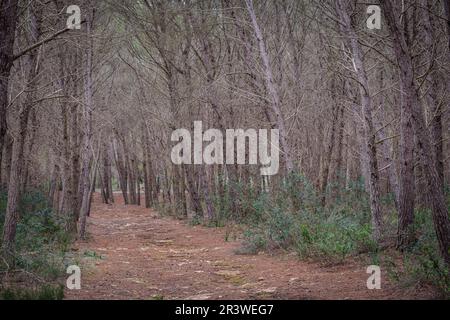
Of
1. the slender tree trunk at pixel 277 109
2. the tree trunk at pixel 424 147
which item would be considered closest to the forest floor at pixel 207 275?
the tree trunk at pixel 424 147

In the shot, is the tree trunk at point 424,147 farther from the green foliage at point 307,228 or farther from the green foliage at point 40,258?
the green foliage at point 40,258

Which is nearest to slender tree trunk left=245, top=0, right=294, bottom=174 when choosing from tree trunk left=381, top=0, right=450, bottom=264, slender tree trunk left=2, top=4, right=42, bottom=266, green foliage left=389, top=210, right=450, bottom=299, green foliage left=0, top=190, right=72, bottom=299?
green foliage left=389, top=210, right=450, bottom=299

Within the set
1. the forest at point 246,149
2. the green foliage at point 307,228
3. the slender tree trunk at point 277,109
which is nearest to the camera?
the forest at point 246,149

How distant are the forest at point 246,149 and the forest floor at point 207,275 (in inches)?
1.9

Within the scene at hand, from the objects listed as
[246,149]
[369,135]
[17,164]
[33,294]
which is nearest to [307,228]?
[369,135]

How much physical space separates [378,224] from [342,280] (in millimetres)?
2112

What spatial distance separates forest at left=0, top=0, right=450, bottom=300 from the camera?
275 inches

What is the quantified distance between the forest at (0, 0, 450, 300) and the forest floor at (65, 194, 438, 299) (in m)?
0.05

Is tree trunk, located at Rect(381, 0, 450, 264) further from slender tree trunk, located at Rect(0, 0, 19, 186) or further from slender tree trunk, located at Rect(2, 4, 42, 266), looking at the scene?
slender tree trunk, located at Rect(2, 4, 42, 266)

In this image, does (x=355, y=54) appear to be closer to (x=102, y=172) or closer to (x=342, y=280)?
(x=342, y=280)

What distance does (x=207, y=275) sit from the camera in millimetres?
8742

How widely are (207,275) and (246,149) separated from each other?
9.22m

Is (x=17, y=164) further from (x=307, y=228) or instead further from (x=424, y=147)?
(x=424, y=147)

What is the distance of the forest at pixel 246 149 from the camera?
6992mm
